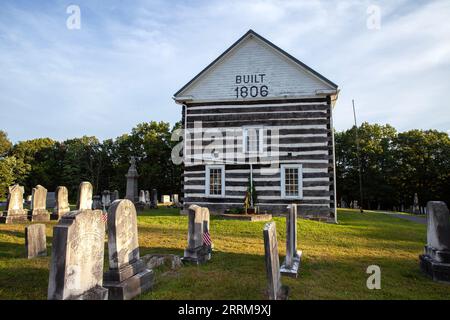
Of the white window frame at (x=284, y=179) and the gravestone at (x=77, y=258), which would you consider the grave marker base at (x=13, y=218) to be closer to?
the gravestone at (x=77, y=258)

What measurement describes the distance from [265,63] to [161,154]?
34.3 metres

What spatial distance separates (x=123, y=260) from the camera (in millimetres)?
5793

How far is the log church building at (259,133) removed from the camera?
1755 cm

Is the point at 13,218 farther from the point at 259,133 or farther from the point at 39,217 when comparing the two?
the point at 259,133

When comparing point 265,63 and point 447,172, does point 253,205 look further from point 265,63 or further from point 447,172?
point 447,172

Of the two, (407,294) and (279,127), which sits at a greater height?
(279,127)

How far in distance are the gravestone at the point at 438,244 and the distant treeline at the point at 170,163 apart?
137ft

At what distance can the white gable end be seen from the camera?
18.0 metres

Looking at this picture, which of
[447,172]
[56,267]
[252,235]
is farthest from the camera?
[447,172]

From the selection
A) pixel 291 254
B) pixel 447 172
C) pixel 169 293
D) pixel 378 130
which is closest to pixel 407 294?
pixel 291 254

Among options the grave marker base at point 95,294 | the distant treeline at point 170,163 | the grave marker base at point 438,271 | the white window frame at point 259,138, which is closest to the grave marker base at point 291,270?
the grave marker base at point 438,271

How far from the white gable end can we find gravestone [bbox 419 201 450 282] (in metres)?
11.2

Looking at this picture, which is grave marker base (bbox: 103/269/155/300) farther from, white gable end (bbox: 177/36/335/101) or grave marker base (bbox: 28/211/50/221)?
white gable end (bbox: 177/36/335/101)
